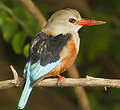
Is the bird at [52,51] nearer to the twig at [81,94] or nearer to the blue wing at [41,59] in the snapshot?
the blue wing at [41,59]

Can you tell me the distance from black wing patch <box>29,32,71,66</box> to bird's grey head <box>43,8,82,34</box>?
184 millimetres

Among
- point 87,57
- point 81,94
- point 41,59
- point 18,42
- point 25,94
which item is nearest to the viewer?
point 25,94

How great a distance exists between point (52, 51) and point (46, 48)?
2.4 inches

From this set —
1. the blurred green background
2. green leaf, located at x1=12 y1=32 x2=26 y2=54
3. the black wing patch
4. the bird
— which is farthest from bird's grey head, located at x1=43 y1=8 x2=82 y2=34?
the blurred green background

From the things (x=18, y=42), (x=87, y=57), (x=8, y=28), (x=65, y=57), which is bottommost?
(x=87, y=57)

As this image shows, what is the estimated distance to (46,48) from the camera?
3.12 meters

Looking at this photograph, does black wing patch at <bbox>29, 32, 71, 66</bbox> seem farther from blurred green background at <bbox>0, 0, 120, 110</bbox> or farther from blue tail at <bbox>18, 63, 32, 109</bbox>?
blurred green background at <bbox>0, 0, 120, 110</bbox>

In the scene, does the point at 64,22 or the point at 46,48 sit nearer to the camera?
the point at 46,48

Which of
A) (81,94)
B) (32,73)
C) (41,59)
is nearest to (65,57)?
(41,59)

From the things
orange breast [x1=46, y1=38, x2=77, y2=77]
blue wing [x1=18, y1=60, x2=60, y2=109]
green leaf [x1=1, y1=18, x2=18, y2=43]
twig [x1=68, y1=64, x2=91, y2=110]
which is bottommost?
twig [x1=68, y1=64, x2=91, y2=110]

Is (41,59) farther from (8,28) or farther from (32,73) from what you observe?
(8,28)

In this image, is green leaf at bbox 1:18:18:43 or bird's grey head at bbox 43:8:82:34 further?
green leaf at bbox 1:18:18:43

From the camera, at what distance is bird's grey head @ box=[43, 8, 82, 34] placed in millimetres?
3459

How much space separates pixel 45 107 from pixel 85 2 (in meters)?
1.76
